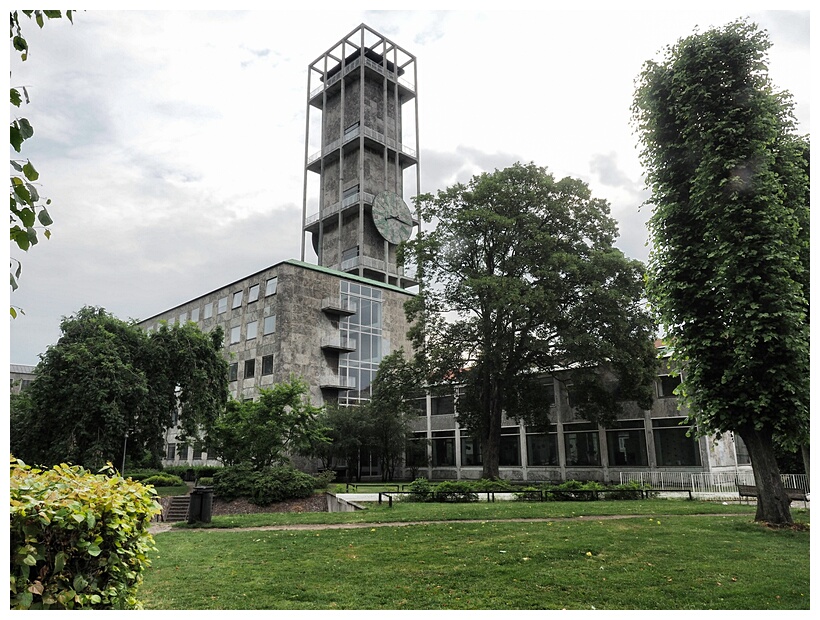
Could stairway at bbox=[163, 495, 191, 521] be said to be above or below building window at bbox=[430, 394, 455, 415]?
below

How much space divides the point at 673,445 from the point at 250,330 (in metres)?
31.2

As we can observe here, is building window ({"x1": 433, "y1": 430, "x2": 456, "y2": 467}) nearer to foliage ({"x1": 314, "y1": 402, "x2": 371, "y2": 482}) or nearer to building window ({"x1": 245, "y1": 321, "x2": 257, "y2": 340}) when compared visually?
foliage ({"x1": 314, "y1": 402, "x2": 371, "y2": 482})

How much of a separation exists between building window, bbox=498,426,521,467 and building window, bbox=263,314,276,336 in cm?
1863

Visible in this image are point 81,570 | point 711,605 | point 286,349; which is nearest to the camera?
point 81,570

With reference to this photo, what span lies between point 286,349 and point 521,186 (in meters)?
21.7

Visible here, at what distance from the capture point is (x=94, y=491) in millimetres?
4434

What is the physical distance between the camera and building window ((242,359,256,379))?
152 ft

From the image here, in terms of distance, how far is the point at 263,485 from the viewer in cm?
2464

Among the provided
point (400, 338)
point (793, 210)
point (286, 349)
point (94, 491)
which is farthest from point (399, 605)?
point (400, 338)

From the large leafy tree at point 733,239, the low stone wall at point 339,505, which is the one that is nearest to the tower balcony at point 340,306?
the low stone wall at point 339,505

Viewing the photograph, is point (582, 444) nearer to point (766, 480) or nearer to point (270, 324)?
point (766, 480)

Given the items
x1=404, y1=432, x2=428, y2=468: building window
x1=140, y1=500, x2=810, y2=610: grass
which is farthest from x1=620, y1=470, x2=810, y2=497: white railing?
x1=140, y1=500, x2=810, y2=610: grass

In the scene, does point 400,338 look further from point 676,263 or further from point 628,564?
point 628,564

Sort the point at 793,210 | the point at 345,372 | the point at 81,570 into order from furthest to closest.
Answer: the point at 345,372 → the point at 793,210 → the point at 81,570
